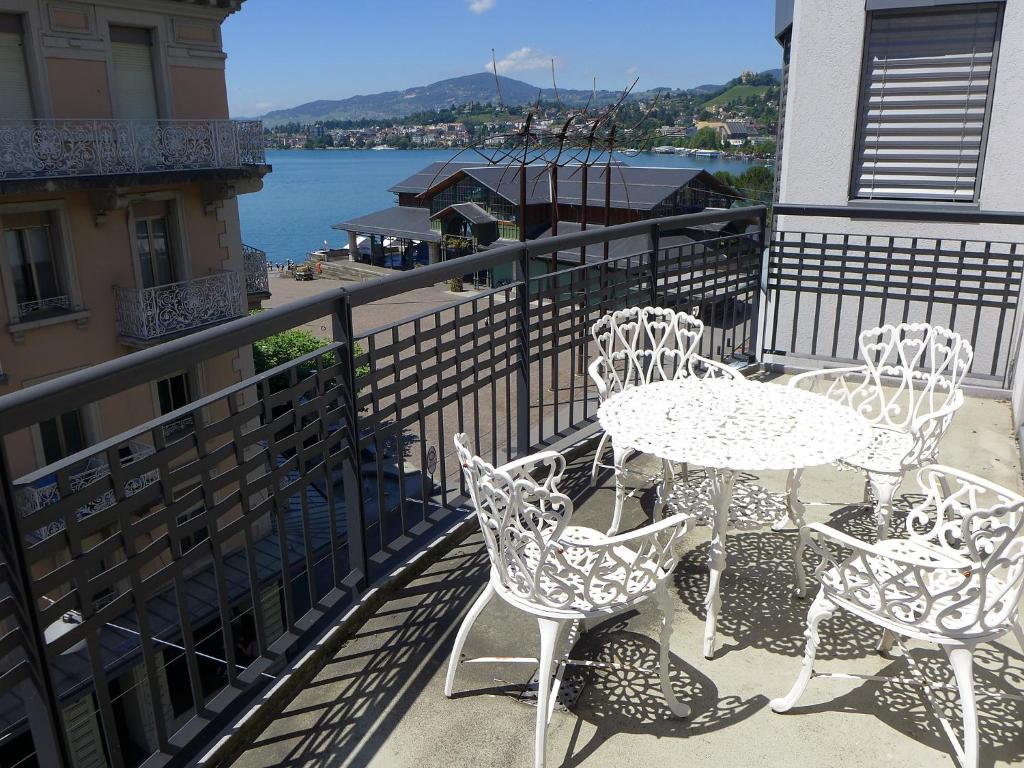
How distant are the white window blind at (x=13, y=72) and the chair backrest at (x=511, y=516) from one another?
13.6m

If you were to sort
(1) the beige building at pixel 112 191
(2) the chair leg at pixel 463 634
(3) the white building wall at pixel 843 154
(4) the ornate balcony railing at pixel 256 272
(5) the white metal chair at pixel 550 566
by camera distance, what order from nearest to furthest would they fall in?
(5) the white metal chair at pixel 550 566
(2) the chair leg at pixel 463 634
(3) the white building wall at pixel 843 154
(1) the beige building at pixel 112 191
(4) the ornate balcony railing at pixel 256 272

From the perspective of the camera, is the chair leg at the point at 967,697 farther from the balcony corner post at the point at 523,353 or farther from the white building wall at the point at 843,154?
the white building wall at the point at 843,154

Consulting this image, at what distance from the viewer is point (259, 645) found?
2209 mm

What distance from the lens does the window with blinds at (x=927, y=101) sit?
557 cm

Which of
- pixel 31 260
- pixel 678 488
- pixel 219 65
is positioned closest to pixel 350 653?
pixel 678 488

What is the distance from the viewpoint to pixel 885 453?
302 cm

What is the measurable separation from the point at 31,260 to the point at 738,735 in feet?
47.0

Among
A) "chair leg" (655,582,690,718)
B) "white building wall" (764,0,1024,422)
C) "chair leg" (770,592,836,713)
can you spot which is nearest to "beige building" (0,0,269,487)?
"white building wall" (764,0,1024,422)

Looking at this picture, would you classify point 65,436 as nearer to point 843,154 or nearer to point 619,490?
point 843,154

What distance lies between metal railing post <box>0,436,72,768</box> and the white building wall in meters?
4.77

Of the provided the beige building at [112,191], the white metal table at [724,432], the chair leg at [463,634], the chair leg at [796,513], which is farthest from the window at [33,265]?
the chair leg at [796,513]

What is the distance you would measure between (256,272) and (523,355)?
15.4 metres

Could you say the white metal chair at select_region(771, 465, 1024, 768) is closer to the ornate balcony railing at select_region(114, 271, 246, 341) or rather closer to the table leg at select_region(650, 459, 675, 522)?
the table leg at select_region(650, 459, 675, 522)

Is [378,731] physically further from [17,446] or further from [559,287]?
[17,446]
